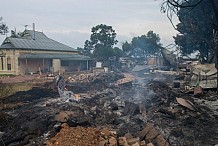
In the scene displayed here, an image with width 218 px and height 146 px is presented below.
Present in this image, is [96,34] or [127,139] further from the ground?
[96,34]

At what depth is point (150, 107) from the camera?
11.1 meters

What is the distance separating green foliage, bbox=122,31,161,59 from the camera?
52.9 m

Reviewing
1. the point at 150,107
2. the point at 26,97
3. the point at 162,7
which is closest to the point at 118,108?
the point at 150,107

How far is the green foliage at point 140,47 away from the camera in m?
52.9

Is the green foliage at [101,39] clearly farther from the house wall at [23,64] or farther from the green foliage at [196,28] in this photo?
the green foliage at [196,28]

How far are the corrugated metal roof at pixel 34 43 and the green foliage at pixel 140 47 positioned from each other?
15656 millimetres

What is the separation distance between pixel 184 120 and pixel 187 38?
20231mm

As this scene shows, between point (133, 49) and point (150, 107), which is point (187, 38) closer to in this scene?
point (150, 107)

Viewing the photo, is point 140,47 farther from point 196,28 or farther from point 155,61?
point 196,28

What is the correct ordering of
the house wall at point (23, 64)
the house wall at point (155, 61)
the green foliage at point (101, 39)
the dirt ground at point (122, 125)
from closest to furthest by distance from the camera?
the dirt ground at point (122, 125) < the house wall at point (23, 64) < the house wall at point (155, 61) < the green foliage at point (101, 39)

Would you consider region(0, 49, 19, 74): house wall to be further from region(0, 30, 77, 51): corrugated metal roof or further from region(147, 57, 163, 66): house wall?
region(147, 57, 163, 66): house wall

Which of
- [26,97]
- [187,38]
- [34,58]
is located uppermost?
[187,38]

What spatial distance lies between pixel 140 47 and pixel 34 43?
24.5 m

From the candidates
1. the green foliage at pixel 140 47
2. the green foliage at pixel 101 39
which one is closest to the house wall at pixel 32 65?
the green foliage at pixel 101 39
